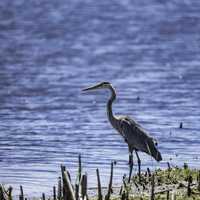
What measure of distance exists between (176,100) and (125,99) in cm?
104

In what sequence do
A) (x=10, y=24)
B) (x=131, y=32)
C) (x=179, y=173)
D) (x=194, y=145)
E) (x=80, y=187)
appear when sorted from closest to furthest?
(x=80, y=187), (x=179, y=173), (x=194, y=145), (x=131, y=32), (x=10, y=24)

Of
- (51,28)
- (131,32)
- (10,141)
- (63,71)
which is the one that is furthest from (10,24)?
(10,141)

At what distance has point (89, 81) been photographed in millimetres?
22812

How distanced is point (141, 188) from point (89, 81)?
35.9ft

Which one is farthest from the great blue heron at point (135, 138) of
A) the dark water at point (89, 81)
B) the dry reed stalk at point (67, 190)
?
the dry reed stalk at point (67, 190)

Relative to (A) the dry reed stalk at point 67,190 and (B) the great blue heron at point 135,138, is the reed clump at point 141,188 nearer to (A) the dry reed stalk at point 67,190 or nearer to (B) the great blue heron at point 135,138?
(A) the dry reed stalk at point 67,190

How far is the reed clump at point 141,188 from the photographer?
33.0ft

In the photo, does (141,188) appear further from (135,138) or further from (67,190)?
(67,190)

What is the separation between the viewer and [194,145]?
15.3m

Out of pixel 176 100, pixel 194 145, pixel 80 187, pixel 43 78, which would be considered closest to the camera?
pixel 80 187

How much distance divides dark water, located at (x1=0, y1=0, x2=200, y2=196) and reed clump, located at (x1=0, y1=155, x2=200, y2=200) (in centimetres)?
73

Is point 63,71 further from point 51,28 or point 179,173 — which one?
point 179,173

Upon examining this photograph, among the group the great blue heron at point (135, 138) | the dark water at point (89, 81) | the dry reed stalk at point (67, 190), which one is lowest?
the dark water at point (89, 81)

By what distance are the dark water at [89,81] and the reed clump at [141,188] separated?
2.39 ft
